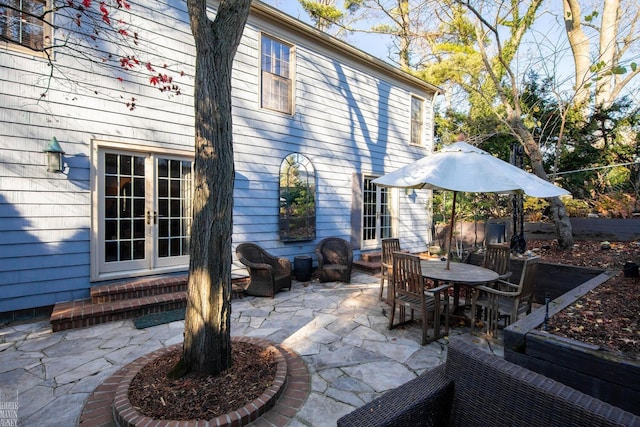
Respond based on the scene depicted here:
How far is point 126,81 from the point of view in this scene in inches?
181

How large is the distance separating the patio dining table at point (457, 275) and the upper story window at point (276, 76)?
412 centimetres

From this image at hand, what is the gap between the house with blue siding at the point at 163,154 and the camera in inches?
155

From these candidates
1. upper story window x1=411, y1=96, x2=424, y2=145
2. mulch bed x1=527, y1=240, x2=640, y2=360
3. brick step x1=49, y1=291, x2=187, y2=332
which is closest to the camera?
mulch bed x1=527, y1=240, x2=640, y2=360

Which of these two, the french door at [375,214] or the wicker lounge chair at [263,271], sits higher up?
the french door at [375,214]

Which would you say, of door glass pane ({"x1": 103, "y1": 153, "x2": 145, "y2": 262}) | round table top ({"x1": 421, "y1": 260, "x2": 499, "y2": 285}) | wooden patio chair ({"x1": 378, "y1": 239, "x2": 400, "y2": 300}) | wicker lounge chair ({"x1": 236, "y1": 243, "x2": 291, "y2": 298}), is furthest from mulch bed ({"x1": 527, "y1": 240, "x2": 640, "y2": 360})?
door glass pane ({"x1": 103, "y1": 153, "x2": 145, "y2": 262})

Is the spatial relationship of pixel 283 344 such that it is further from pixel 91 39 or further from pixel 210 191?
pixel 91 39

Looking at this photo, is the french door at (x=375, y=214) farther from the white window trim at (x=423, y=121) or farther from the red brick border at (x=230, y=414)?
the red brick border at (x=230, y=414)

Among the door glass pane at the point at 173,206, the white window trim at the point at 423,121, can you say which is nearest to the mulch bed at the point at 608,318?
the door glass pane at the point at 173,206

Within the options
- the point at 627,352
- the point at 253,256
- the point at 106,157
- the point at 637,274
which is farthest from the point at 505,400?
the point at 106,157

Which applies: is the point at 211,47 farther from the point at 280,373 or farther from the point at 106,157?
the point at 106,157

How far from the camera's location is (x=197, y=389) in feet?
7.35

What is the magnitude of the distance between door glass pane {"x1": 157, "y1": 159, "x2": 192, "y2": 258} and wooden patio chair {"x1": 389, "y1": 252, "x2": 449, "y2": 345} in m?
3.45

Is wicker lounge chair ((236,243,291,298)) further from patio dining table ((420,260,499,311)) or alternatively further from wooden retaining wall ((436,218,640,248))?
wooden retaining wall ((436,218,640,248))

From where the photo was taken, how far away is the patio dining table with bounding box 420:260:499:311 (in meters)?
3.53
